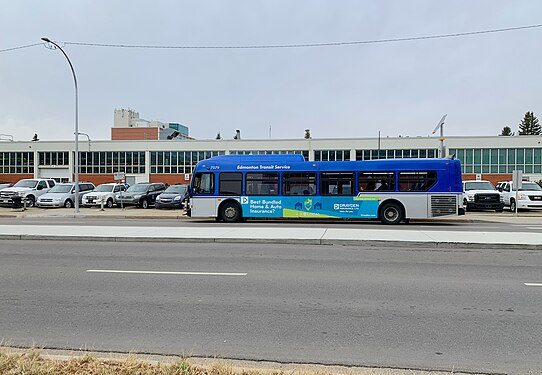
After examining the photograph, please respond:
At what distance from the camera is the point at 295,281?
8.04 meters

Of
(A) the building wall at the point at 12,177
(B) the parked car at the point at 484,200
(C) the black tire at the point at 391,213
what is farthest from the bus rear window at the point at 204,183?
(A) the building wall at the point at 12,177

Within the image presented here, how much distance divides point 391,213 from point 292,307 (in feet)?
47.8

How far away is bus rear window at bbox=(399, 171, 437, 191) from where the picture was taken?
1991 centimetres

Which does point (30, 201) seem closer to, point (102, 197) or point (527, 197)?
point (102, 197)

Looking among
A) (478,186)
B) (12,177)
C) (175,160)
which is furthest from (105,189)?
(12,177)

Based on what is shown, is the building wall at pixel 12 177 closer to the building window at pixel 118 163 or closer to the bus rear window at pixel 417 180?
the building window at pixel 118 163

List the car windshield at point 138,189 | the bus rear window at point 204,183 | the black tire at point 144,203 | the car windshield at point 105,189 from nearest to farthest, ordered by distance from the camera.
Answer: the bus rear window at point 204,183 < the black tire at point 144,203 < the car windshield at point 138,189 < the car windshield at point 105,189

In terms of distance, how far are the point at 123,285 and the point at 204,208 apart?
1380 centimetres

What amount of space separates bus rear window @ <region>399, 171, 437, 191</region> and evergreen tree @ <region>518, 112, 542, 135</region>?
99.3 metres

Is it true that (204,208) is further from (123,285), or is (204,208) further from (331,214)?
(123,285)

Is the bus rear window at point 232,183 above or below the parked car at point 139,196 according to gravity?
above

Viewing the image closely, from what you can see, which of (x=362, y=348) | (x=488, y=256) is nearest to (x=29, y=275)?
(x=362, y=348)

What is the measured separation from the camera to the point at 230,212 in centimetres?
2136

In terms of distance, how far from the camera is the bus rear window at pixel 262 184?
828 inches
